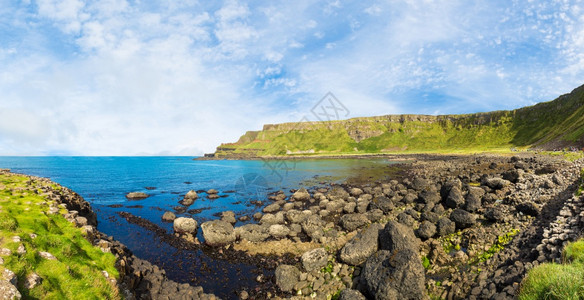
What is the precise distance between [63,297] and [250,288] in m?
9.34

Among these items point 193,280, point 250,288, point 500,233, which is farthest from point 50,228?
point 500,233

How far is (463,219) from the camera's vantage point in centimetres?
2006

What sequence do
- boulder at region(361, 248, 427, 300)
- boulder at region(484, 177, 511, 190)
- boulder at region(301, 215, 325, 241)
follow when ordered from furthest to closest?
1. boulder at region(484, 177, 511, 190)
2. boulder at region(301, 215, 325, 241)
3. boulder at region(361, 248, 427, 300)

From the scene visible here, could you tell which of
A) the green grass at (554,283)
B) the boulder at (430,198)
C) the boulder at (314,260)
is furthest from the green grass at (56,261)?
the boulder at (430,198)

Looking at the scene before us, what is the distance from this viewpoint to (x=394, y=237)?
52.0 feet

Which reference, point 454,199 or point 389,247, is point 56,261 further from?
point 454,199

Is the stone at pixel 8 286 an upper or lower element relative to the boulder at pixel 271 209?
upper

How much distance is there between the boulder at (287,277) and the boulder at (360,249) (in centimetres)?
360

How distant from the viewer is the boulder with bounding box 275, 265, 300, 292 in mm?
14258

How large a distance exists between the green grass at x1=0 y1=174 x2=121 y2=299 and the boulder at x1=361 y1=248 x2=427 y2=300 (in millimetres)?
12331

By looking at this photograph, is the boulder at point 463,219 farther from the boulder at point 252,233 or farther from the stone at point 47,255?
the stone at point 47,255

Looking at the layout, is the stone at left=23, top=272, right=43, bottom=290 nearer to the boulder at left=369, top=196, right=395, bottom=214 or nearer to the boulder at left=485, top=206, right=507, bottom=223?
the boulder at left=369, top=196, right=395, bottom=214

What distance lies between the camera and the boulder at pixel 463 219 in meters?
19.8

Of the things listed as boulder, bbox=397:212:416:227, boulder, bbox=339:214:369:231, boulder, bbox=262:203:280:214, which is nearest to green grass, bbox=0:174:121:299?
boulder, bbox=339:214:369:231
